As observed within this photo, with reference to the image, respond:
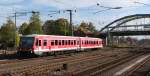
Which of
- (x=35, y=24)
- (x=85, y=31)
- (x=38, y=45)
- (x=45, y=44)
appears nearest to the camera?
(x=38, y=45)

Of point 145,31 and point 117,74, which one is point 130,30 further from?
point 117,74

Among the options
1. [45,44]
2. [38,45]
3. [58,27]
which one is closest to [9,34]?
[45,44]

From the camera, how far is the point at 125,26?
155 meters

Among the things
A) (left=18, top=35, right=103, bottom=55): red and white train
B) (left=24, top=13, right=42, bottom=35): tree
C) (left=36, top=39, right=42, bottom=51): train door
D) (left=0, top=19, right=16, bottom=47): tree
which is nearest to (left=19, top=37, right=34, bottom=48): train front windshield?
(left=18, top=35, right=103, bottom=55): red and white train

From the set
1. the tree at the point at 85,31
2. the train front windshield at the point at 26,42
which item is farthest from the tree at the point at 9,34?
the tree at the point at 85,31

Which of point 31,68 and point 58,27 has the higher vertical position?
point 58,27

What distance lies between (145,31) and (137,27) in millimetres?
9890

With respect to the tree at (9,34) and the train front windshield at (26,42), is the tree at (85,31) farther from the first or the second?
the train front windshield at (26,42)

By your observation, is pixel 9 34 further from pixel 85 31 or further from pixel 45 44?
pixel 85 31

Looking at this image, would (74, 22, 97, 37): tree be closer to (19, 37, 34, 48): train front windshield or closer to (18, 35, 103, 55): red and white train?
(18, 35, 103, 55): red and white train

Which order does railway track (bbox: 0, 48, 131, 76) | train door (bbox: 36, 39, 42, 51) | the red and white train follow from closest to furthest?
1. railway track (bbox: 0, 48, 131, 76)
2. the red and white train
3. train door (bbox: 36, 39, 42, 51)

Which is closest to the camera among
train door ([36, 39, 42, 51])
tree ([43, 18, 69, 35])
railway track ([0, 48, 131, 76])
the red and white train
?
railway track ([0, 48, 131, 76])

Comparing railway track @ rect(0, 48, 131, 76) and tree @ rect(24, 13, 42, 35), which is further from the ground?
tree @ rect(24, 13, 42, 35)

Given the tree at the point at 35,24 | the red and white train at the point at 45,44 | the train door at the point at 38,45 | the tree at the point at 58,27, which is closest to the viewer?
the red and white train at the point at 45,44
